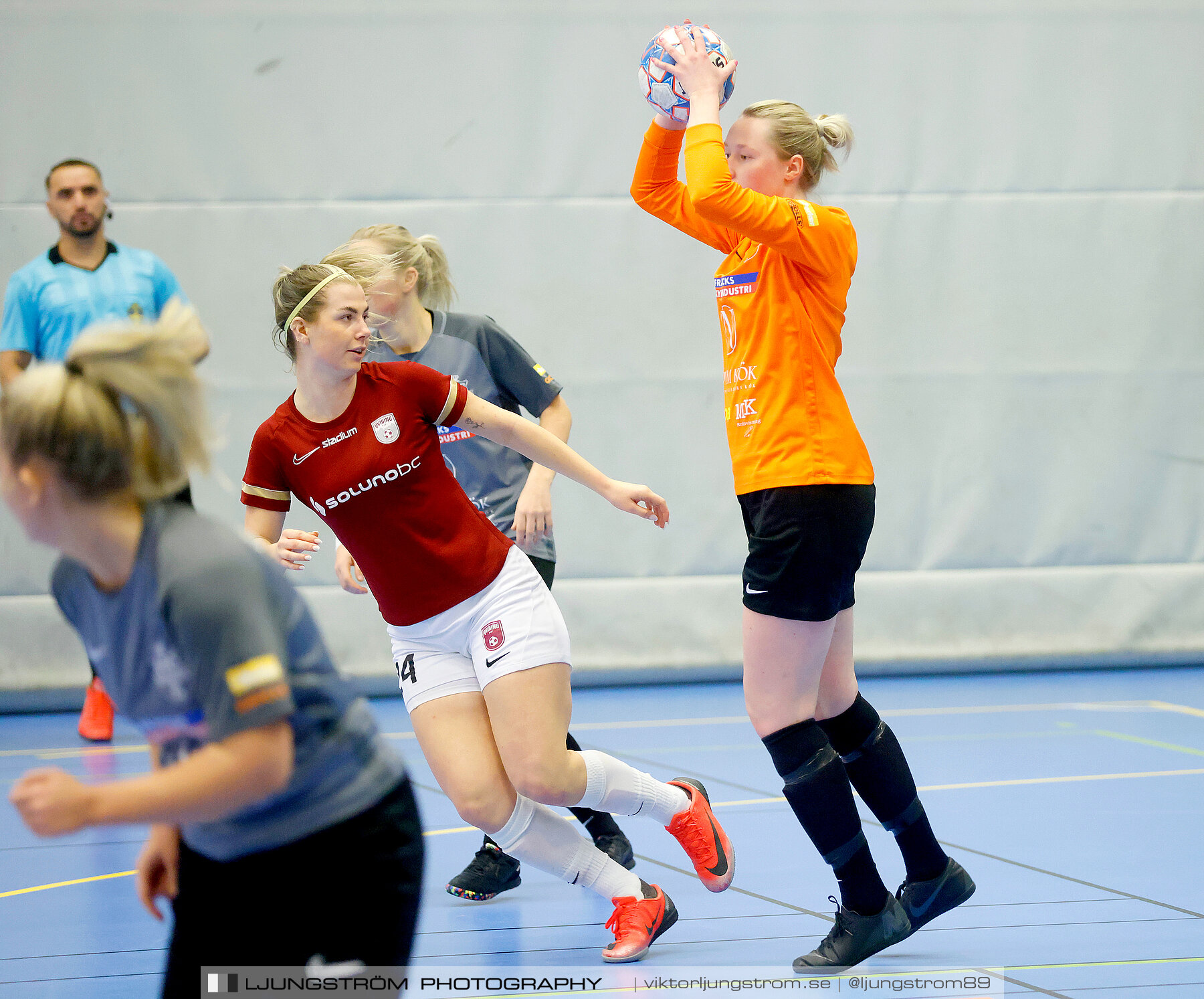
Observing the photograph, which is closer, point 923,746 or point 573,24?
point 923,746

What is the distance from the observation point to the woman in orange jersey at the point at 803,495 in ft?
9.20

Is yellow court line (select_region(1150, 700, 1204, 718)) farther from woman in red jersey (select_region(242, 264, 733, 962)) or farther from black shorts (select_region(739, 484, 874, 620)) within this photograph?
woman in red jersey (select_region(242, 264, 733, 962))

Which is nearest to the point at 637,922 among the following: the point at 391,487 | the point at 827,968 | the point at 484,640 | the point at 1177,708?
the point at 827,968

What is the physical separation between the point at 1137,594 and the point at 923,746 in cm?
248

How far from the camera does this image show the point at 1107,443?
23.2 ft

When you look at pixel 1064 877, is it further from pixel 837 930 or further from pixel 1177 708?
pixel 1177 708

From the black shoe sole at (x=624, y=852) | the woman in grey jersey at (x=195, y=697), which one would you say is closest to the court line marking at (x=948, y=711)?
the black shoe sole at (x=624, y=852)

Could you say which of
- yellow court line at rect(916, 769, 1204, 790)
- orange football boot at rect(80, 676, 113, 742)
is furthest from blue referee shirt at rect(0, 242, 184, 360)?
yellow court line at rect(916, 769, 1204, 790)

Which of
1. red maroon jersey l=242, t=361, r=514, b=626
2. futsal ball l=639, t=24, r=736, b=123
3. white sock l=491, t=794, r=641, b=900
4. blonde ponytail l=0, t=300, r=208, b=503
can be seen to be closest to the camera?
blonde ponytail l=0, t=300, r=208, b=503

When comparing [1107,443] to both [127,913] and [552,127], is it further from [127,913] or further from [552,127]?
[127,913]

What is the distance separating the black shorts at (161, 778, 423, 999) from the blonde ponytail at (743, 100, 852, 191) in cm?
190

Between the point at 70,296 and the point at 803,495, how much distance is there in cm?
366

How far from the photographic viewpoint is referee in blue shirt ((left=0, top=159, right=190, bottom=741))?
524 cm

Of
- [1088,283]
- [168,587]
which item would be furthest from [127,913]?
[1088,283]
